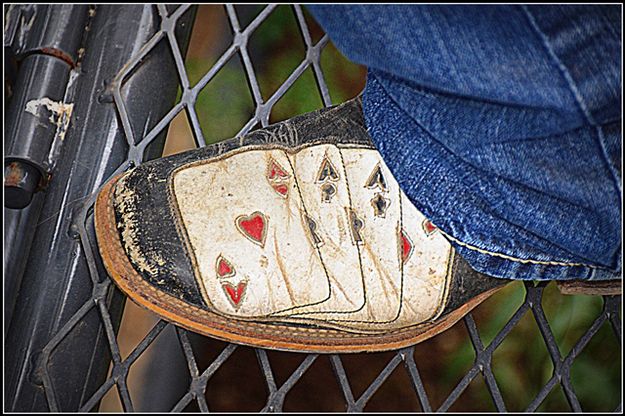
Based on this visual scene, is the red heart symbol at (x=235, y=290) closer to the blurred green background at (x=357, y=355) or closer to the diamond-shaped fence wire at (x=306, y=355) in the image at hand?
the diamond-shaped fence wire at (x=306, y=355)

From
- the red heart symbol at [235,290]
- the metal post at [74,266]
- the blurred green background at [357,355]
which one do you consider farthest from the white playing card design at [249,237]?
the blurred green background at [357,355]

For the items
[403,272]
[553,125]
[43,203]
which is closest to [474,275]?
[403,272]

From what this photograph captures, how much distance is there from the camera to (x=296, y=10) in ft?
2.70

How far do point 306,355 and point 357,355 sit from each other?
1.68 feet

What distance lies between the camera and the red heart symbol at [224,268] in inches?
22.8

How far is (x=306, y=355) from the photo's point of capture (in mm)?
711

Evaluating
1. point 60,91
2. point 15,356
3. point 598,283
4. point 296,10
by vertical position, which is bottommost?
point 15,356

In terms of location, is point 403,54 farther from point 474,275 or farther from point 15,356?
point 15,356

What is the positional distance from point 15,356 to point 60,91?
0.23 metres

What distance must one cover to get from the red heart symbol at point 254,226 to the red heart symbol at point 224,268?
0.09 ft

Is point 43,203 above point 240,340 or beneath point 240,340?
above

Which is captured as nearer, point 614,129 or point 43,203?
point 614,129

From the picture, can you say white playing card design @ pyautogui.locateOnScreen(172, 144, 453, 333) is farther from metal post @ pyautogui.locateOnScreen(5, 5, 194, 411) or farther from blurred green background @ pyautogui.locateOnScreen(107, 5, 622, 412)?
blurred green background @ pyautogui.locateOnScreen(107, 5, 622, 412)

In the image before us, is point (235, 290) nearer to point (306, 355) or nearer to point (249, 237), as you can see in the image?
point (249, 237)
